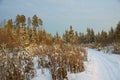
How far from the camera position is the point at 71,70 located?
9430 millimetres

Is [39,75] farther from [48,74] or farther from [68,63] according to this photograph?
[68,63]

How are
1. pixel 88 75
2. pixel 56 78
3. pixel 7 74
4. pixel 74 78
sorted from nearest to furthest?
pixel 7 74 → pixel 56 78 → pixel 74 78 → pixel 88 75

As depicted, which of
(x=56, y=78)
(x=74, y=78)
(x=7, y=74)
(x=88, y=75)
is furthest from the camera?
(x=88, y=75)

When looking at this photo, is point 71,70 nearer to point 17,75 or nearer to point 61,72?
point 61,72

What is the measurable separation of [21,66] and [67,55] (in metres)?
2.29

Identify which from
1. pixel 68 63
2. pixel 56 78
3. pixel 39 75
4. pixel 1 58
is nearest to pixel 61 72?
pixel 56 78

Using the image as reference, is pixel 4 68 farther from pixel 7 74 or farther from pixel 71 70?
pixel 71 70

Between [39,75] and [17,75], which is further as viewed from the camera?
[39,75]

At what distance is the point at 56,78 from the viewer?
312 inches

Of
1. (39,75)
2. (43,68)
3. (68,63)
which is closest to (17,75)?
(39,75)

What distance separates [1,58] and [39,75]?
1.65 meters

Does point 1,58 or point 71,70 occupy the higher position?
point 1,58

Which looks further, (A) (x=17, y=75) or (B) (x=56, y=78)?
(B) (x=56, y=78)

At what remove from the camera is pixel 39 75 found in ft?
27.7
